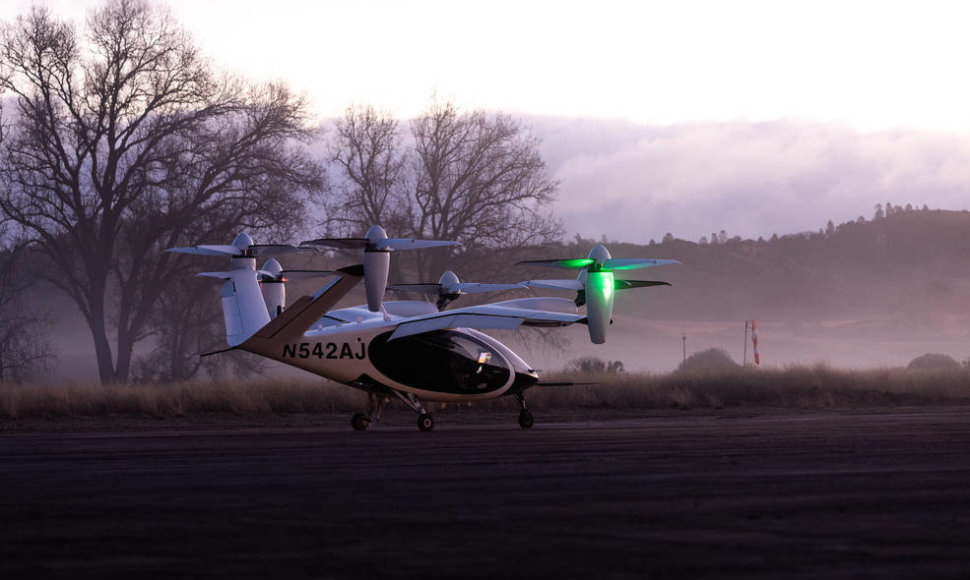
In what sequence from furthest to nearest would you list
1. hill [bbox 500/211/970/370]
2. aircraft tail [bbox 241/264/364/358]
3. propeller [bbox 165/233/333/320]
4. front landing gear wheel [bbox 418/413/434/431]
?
hill [bbox 500/211/970/370] < propeller [bbox 165/233/333/320] < front landing gear wheel [bbox 418/413/434/431] < aircraft tail [bbox 241/264/364/358]

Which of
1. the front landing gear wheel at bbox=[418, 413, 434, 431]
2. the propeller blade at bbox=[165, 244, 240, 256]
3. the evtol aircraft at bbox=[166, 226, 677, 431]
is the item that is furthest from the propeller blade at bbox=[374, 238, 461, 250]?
the propeller blade at bbox=[165, 244, 240, 256]

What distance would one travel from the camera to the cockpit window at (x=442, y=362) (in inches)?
1083

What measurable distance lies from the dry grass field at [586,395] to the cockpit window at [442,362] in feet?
25.4

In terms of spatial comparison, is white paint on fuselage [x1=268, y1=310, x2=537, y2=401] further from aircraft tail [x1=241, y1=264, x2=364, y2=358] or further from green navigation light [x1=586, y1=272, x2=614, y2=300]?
green navigation light [x1=586, y1=272, x2=614, y2=300]

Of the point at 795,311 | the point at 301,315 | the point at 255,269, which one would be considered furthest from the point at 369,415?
the point at 795,311

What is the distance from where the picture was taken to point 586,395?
129 feet

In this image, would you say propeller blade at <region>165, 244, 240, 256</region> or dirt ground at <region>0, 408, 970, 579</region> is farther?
propeller blade at <region>165, 244, 240, 256</region>

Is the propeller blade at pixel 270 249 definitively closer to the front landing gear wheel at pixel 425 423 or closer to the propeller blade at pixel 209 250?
the propeller blade at pixel 209 250

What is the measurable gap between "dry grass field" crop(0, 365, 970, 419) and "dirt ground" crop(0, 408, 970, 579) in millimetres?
15788

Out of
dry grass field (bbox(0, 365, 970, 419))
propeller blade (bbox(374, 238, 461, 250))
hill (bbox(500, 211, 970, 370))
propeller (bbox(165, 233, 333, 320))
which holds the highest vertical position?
hill (bbox(500, 211, 970, 370))

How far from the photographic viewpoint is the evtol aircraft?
26172 mm

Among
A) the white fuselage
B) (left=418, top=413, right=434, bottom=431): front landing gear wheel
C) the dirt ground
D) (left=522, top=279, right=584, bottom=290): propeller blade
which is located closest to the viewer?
the dirt ground

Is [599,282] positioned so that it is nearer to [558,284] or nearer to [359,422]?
[558,284]

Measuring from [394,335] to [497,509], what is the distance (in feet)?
53.2
